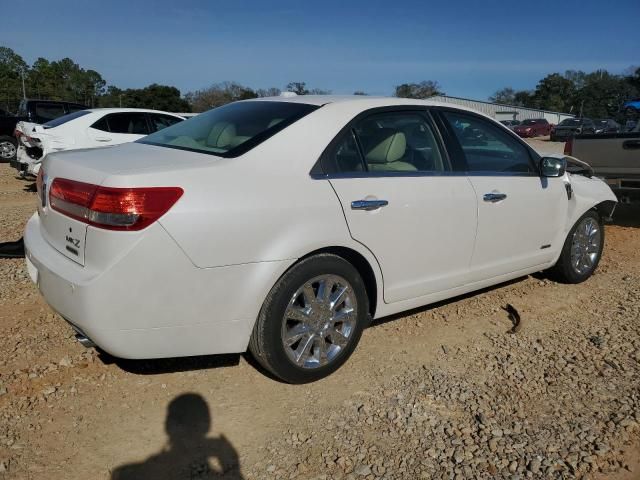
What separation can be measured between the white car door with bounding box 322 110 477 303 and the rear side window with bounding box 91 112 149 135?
304 inches

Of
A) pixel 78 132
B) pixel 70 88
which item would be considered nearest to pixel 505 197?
pixel 78 132

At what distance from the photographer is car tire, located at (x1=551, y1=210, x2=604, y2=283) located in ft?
15.6

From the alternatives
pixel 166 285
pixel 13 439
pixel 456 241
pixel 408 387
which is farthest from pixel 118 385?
pixel 456 241

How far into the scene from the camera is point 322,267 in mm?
2951

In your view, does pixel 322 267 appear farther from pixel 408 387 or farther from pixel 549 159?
pixel 549 159

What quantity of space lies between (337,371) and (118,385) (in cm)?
128

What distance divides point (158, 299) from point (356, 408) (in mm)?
1212

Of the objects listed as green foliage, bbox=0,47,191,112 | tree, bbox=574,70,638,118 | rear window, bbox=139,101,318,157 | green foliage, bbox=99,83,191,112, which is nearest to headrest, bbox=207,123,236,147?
rear window, bbox=139,101,318,157

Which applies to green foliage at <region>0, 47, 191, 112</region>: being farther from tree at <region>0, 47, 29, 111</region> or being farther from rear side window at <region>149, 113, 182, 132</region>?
rear side window at <region>149, 113, 182, 132</region>

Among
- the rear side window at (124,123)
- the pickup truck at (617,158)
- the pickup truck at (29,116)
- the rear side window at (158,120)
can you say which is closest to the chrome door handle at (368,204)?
the pickup truck at (617,158)

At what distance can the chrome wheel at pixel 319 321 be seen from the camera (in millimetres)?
2967

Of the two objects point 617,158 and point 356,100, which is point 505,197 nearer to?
point 356,100

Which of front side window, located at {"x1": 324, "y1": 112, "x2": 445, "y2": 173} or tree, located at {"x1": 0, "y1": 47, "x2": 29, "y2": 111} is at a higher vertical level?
tree, located at {"x1": 0, "y1": 47, "x2": 29, "y2": 111}

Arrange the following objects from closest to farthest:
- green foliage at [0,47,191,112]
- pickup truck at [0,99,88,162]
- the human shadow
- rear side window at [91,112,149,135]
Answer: the human shadow
rear side window at [91,112,149,135]
pickup truck at [0,99,88,162]
green foliage at [0,47,191,112]
